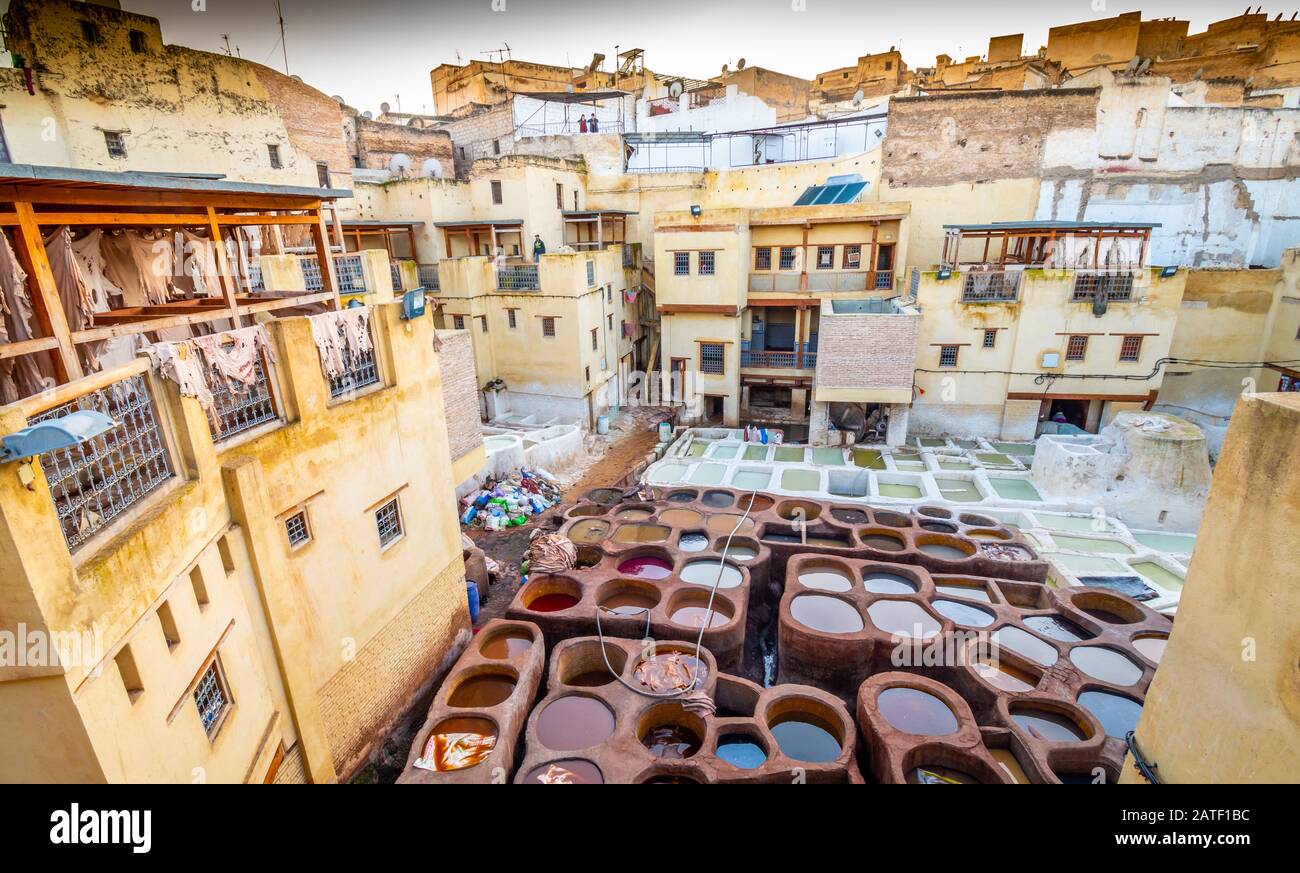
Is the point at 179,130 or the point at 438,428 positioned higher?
the point at 179,130

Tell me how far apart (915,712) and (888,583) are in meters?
3.97

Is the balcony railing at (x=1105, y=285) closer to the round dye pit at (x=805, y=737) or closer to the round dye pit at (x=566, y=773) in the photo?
the round dye pit at (x=805, y=737)

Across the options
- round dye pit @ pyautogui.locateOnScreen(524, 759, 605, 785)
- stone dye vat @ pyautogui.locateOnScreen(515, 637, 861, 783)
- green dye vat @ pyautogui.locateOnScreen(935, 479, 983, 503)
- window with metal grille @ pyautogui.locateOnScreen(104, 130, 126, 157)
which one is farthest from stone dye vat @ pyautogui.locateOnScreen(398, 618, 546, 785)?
window with metal grille @ pyautogui.locateOnScreen(104, 130, 126, 157)

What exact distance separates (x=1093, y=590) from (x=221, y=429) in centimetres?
1550

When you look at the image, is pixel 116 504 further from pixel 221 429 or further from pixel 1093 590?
pixel 1093 590

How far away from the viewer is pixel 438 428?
1112cm

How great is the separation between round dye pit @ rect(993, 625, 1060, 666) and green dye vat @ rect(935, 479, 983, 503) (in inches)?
234

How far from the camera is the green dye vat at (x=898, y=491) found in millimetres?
17812

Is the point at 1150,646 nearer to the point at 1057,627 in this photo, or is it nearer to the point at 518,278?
the point at 1057,627

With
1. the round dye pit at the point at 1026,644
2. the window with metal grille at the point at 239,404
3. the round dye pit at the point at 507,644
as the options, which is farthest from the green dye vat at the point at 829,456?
the window with metal grille at the point at 239,404

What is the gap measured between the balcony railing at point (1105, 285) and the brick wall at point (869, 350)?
17.8ft

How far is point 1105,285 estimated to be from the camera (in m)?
20.1

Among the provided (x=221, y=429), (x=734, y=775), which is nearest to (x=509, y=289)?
(x=221, y=429)

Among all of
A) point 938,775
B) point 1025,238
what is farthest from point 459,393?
point 1025,238
